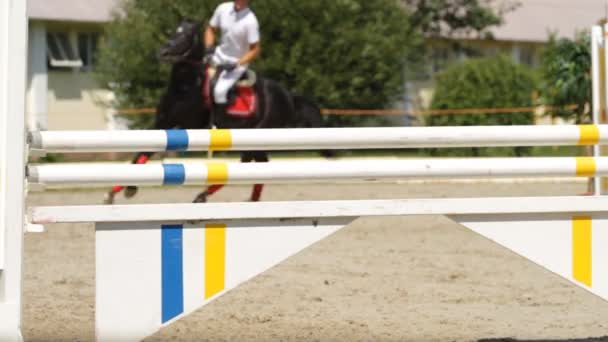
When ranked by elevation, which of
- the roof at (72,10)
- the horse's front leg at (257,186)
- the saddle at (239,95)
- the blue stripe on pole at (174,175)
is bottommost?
the horse's front leg at (257,186)

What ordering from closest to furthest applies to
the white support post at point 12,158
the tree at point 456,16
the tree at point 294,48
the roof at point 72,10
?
the white support post at point 12,158 < the tree at point 294,48 < the roof at point 72,10 < the tree at point 456,16

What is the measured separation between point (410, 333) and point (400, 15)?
23.5m

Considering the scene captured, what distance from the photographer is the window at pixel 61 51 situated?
100 feet

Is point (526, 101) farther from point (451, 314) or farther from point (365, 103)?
point (451, 314)

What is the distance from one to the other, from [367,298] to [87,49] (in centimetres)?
2727

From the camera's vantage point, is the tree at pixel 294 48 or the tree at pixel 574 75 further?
the tree at pixel 294 48

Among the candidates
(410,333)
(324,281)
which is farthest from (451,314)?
(324,281)

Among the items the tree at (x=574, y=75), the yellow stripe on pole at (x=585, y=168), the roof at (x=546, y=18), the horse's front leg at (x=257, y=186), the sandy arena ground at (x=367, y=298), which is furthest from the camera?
the roof at (x=546, y=18)

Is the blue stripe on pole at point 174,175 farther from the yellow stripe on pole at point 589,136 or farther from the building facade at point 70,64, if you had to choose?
the building facade at point 70,64

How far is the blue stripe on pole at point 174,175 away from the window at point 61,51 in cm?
2731

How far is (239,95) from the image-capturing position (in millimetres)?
9906

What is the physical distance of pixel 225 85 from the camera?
31.7 feet

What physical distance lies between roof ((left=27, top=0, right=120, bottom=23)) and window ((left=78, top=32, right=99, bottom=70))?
998 millimetres

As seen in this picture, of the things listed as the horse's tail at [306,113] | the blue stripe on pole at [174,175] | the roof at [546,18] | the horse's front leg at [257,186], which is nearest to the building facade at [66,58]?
the roof at [546,18]
